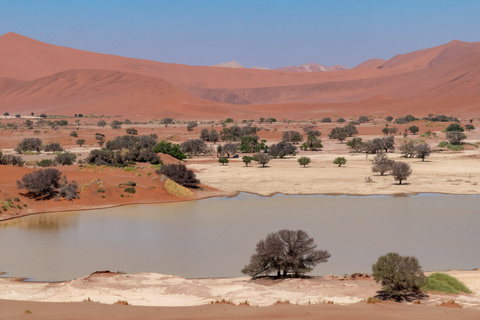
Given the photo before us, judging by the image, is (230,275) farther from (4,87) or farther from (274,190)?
(4,87)

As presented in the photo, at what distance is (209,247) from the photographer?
70.0 feet

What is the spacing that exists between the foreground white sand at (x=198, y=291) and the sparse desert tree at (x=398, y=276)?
52cm

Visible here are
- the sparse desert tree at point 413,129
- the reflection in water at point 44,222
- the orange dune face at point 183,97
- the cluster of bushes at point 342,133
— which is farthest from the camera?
the orange dune face at point 183,97

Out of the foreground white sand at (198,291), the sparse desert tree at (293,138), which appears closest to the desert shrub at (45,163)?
the foreground white sand at (198,291)

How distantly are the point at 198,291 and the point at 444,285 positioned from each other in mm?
→ 6869

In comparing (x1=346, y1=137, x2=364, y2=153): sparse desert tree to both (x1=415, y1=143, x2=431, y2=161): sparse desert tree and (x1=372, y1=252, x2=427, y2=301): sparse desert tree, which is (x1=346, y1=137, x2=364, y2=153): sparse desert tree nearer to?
(x1=415, y1=143, x2=431, y2=161): sparse desert tree

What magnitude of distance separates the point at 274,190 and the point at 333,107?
407ft

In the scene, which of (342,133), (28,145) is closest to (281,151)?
(342,133)

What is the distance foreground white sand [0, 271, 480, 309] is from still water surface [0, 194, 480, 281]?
1741mm

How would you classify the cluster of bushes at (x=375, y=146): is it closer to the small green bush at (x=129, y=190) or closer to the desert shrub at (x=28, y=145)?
the small green bush at (x=129, y=190)

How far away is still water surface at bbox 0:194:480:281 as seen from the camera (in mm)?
19234

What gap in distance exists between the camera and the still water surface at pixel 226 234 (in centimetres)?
1923

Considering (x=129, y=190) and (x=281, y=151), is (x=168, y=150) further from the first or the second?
(x=129, y=190)

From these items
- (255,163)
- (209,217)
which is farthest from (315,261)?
(255,163)
